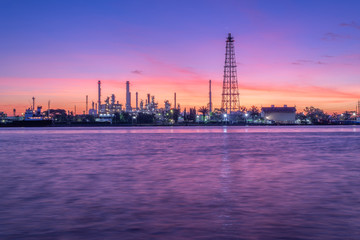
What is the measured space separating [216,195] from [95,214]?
13.8 feet

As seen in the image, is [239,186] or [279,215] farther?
[239,186]

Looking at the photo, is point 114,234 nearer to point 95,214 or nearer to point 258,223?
point 95,214

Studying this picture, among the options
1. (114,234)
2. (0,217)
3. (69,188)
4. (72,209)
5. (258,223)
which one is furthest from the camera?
(69,188)

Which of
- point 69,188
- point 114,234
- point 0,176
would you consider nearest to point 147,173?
point 69,188

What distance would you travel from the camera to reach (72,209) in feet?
32.8

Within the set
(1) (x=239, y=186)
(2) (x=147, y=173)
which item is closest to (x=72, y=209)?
(1) (x=239, y=186)

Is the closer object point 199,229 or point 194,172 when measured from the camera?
point 199,229

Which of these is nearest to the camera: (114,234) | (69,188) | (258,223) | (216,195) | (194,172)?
(114,234)

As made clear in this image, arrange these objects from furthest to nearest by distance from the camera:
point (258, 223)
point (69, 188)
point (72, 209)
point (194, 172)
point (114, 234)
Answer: point (194, 172), point (69, 188), point (72, 209), point (258, 223), point (114, 234)

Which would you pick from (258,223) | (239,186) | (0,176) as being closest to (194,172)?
(239,186)

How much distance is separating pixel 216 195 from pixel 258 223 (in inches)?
149

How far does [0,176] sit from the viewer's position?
17188 mm

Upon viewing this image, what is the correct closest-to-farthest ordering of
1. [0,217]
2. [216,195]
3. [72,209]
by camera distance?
[0,217]
[72,209]
[216,195]

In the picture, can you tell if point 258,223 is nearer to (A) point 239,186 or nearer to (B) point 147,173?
(A) point 239,186
